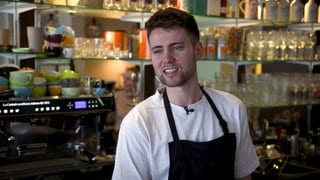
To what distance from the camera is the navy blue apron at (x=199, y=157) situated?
5.65 ft

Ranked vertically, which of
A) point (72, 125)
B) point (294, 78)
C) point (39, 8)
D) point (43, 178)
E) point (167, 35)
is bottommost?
point (43, 178)

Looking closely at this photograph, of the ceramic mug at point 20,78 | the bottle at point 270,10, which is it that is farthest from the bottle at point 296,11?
the ceramic mug at point 20,78

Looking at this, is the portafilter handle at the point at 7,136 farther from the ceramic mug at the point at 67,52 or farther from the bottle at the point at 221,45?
the bottle at the point at 221,45

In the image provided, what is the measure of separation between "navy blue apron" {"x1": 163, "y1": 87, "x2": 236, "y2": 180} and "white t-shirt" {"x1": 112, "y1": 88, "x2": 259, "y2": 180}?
0.02 metres

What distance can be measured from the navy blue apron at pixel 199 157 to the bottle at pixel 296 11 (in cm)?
196

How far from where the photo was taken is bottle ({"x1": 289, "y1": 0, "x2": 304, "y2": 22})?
348 centimetres

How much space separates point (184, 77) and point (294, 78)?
206cm

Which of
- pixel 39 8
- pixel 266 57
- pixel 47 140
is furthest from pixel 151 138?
pixel 266 57

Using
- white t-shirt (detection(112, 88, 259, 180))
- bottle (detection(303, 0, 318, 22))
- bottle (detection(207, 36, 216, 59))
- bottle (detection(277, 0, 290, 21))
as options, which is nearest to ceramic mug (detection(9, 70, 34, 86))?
white t-shirt (detection(112, 88, 259, 180))

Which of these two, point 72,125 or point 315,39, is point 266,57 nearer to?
point 315,39

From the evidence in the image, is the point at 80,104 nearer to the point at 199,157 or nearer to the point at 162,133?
the point at 162,133

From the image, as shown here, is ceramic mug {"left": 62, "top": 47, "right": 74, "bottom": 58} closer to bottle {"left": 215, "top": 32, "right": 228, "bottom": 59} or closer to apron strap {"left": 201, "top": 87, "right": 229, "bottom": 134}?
apron strap {"left": 201, "top": 87, "right": 229, "bottom": 134}

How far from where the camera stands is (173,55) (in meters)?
1.70

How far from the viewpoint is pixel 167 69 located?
169 cm
